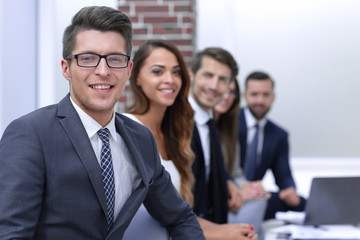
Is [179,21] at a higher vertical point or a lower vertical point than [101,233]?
higher

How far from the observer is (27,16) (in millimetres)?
1662

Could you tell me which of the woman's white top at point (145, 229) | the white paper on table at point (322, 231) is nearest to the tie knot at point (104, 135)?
the woman's white top at point (145, 229)

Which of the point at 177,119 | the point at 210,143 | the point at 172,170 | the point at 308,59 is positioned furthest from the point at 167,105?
the point at 308,59

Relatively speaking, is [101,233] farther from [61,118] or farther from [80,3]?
[80,3]

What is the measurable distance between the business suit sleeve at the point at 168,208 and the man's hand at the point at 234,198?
1163 mm

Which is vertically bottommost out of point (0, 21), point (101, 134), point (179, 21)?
point (101, 134)

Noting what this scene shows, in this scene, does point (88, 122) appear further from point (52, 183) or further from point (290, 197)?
Result: point (290, 197)

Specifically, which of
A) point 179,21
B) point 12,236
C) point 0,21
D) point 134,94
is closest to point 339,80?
point 179,21

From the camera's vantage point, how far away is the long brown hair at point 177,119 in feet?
7.13

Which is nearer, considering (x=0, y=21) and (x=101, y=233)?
(x=101, y=233)

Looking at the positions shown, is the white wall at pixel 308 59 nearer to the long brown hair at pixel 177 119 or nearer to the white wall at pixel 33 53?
the long brown hair at pixel 177 119

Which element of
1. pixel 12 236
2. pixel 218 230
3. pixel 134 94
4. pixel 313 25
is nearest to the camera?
pixel 12 236

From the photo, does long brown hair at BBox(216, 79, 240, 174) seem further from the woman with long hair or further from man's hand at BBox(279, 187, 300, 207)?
the woman with long hair

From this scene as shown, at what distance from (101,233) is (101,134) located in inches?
11.1
